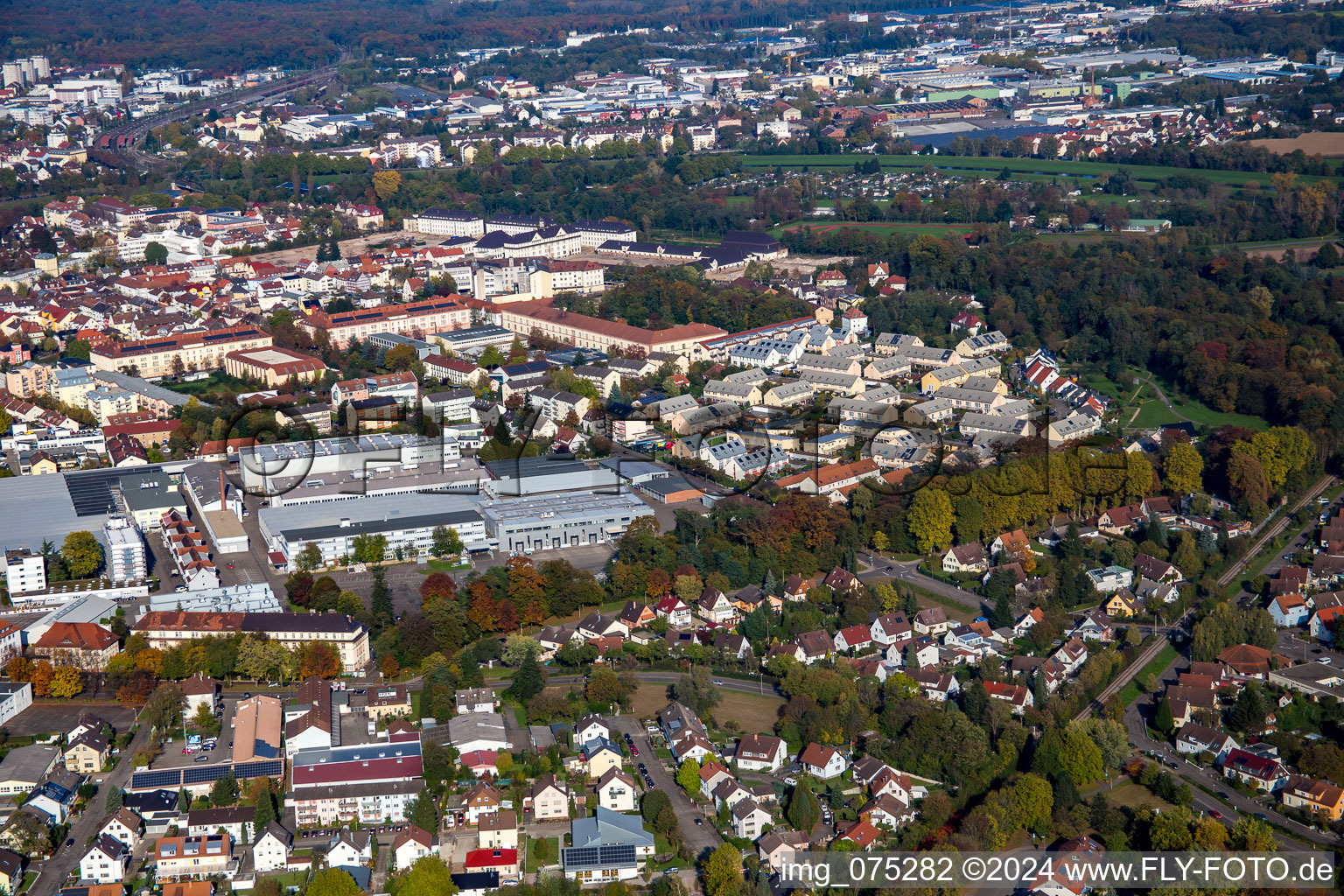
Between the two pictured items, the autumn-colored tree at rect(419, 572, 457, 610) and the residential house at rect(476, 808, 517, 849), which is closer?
the residential house at rect(476, 808, 517, 849)

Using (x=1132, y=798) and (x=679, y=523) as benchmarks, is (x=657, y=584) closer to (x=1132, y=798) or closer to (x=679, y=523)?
(x=679, y=523)

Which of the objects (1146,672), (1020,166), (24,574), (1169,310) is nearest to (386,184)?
(1020,166)

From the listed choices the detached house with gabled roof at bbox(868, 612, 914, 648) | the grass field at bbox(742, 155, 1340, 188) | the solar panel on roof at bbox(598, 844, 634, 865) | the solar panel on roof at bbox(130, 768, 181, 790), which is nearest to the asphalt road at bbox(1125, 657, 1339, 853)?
the detached house with gabled roof at bbox(868, 612, 914, 648)

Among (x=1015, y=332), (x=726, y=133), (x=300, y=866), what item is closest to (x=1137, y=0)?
(x=726, y=133)

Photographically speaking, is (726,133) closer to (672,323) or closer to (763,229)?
(763,229)

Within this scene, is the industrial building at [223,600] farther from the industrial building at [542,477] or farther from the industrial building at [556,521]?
the industrial building at [542,477]

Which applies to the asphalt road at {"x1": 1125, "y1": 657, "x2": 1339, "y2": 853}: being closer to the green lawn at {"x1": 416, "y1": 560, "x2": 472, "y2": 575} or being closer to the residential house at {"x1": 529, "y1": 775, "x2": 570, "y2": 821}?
the residential house at {"x1": 529, "y1": 775, "x2": 570, "y2": 821}
